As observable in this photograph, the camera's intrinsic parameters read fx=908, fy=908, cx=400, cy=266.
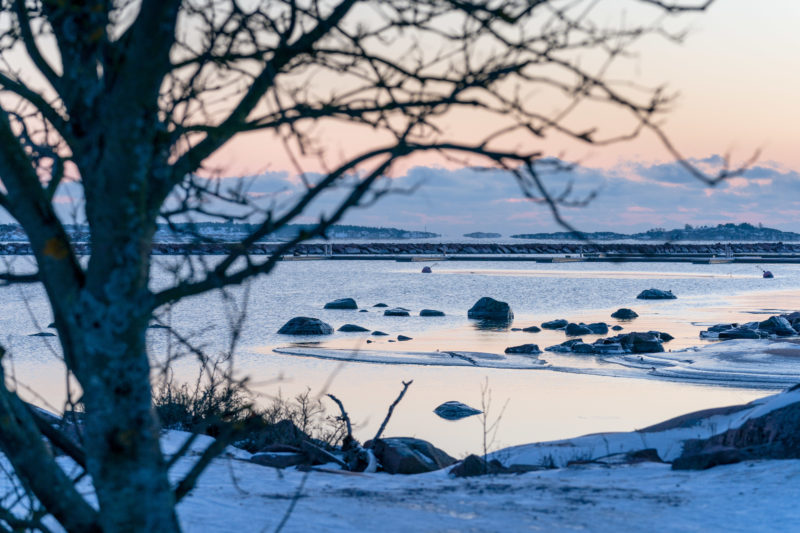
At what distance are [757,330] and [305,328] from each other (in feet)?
43.4

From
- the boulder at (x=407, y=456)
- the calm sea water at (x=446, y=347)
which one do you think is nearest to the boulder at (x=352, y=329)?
the calm sea water at (x=446, y=347)

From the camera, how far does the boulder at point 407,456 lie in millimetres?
10758

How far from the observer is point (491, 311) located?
33.4 m

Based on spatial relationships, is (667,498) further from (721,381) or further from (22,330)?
(22,330)

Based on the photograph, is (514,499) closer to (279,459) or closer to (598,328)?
(279,459)

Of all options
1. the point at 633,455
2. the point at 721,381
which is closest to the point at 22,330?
the point at 721,381

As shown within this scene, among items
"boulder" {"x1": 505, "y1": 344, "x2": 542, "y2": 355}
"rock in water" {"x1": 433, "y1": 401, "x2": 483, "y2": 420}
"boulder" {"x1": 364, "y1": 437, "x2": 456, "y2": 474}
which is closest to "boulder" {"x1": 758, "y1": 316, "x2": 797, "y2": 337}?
"boulder" {"x1": 505, "y1": 344, "x2": 542, "y2": 355}

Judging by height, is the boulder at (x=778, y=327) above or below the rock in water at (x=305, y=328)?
above

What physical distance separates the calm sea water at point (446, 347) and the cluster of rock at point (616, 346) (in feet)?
3.55

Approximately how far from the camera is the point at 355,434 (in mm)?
13727

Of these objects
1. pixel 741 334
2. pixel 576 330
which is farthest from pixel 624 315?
pixel 741 334

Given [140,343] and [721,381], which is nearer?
[140,343]

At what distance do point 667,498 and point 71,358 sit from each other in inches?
246

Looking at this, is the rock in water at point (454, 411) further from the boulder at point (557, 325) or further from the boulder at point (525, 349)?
the boulder at point (557, 325)
